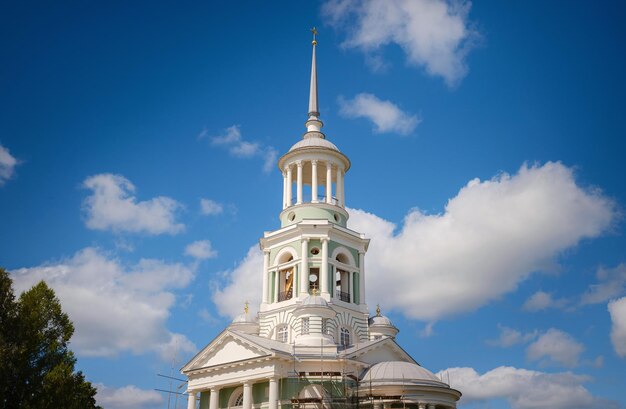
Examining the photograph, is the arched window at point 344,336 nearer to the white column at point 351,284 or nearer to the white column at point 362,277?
the white column at point 351,284

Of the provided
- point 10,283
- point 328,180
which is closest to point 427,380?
point 328,180

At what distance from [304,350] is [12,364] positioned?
11.9 meters

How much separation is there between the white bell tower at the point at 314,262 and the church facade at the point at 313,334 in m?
0.05

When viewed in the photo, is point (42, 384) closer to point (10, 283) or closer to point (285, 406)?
point (10, 283)

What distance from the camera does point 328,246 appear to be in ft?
115

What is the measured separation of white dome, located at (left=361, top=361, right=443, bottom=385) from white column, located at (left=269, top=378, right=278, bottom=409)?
13.0 ft

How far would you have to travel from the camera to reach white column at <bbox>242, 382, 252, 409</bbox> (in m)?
29.4

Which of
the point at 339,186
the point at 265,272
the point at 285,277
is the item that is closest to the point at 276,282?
the point at 285,277

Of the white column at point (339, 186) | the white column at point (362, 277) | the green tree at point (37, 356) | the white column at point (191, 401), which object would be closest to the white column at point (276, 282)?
the white column at point (362, 277)

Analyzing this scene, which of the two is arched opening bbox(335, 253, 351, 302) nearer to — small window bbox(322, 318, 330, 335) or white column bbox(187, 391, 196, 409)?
small window bbox(322, 318, 330, 335)

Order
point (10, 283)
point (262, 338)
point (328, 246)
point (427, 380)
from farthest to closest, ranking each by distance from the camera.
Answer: point (328, 246) < point (262, 338) < point (427, 380) < point (10, 283)

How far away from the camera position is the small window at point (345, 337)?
3372 cm

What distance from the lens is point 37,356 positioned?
27828 mm

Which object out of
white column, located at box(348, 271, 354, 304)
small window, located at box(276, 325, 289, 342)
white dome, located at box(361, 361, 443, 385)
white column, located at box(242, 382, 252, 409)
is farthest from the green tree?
white column, located at box(348, 271, 354, 304)
